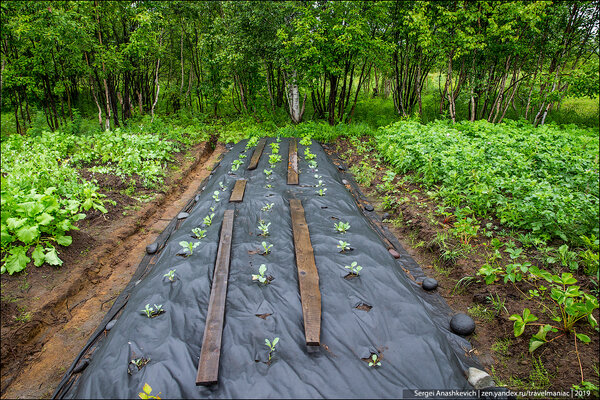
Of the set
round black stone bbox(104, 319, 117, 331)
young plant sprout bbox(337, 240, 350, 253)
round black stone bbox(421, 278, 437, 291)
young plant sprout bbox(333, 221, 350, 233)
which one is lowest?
round black stone bbox(104, 319, 117, 331)

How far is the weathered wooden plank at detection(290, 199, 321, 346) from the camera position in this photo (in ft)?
7.30

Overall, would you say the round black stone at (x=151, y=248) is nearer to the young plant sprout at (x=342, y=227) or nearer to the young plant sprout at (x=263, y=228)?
the young plant sprout at (x=263, y=228)

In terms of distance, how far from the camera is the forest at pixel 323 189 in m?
2.46

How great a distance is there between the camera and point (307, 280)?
2.74 metres

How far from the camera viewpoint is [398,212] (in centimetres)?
463

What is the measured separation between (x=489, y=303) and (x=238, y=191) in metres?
3.53

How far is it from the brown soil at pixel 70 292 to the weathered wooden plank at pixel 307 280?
2102 mm

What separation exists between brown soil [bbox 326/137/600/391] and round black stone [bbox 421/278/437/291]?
149 millimetres

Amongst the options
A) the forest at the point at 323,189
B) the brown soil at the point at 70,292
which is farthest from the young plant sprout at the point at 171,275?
the brown soil at the point at 70,292

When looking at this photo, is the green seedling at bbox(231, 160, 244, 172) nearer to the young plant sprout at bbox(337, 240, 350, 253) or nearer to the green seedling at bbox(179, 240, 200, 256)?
the green seedling at bbox(179, 240, 200, 256)

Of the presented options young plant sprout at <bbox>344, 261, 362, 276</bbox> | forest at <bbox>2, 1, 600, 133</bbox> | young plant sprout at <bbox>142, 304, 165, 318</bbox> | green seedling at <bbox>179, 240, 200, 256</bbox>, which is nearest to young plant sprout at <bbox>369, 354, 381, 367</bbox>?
young plant sprout at <bbox>344, 261, 362, 276</bbox>

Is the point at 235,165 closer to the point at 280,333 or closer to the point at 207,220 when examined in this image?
the point at 207,220

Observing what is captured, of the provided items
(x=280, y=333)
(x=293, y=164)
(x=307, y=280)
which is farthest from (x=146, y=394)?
(x=293, y=164)

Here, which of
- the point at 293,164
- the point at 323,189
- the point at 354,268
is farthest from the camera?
the point at 293,164
